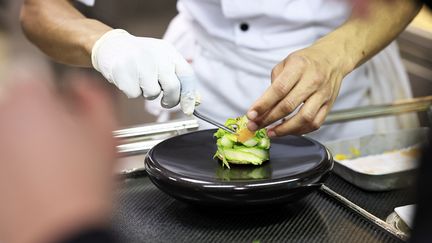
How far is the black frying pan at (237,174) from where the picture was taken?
119cm

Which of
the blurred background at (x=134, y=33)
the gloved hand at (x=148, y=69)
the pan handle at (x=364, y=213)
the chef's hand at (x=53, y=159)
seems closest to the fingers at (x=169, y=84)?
the gloved hand at (x=148, y=69)

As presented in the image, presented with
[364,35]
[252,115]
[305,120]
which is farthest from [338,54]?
[252,115]

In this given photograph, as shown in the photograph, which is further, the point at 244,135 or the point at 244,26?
the point at 244,26

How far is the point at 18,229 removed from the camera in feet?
1.62

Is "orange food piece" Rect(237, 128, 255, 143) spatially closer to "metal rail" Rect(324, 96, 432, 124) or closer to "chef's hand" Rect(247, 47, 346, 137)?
"chef's hand" Rect(247, 47, 346, 137)

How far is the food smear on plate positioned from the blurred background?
0.80 feet

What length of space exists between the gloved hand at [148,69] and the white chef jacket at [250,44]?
20.7 inches

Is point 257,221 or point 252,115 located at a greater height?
point 252,115

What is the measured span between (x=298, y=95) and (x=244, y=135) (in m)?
0.17

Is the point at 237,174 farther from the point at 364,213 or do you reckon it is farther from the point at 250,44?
the point at 250,44

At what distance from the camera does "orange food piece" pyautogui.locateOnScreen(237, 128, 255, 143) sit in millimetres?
1370

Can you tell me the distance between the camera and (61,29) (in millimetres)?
1686

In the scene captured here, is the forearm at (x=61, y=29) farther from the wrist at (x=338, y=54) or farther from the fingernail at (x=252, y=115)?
the wrist at (x=338, y=54)

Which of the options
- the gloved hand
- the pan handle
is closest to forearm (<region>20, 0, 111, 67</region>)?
the gloved hand
